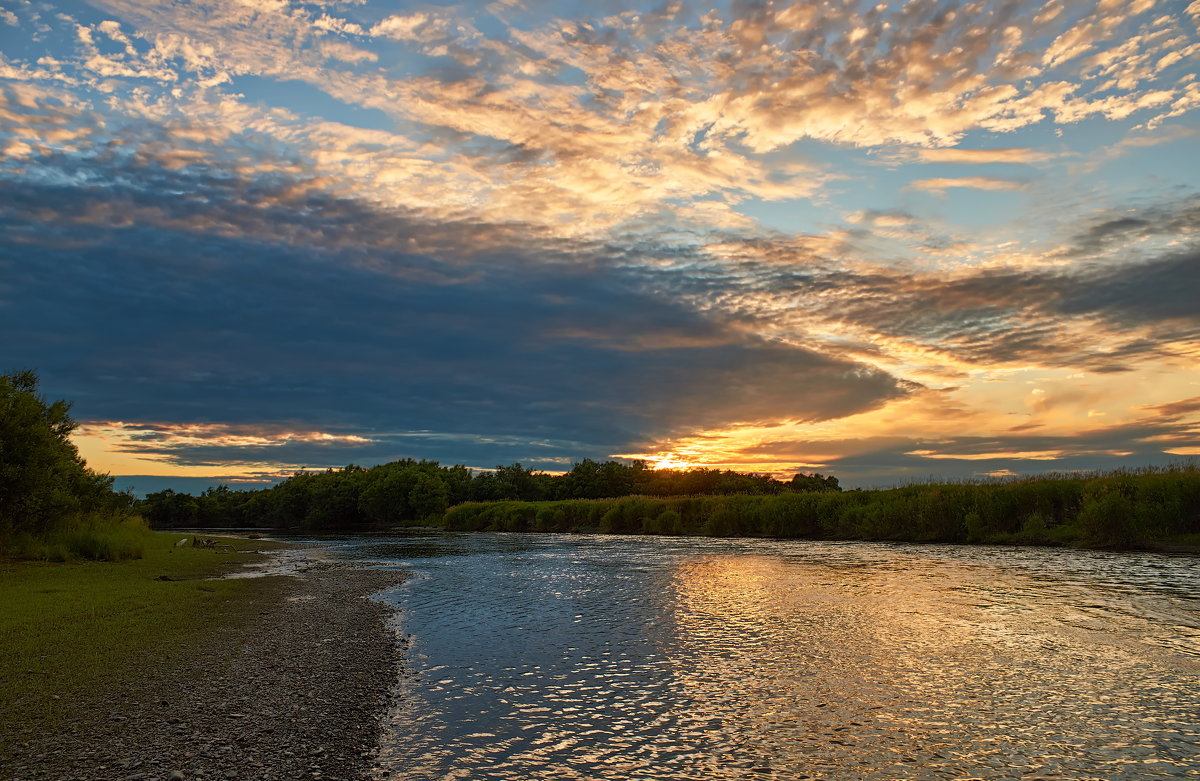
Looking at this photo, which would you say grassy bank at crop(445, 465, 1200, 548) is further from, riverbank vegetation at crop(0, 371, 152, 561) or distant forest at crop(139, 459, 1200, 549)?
riverbank vegetation at crop(0, 371, 152, 561)

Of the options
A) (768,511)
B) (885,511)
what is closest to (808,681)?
(885,511)

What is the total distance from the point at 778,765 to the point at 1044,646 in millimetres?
8703

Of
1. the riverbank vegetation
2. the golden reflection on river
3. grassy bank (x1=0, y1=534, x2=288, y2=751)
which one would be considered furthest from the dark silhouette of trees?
the golden reflection on river

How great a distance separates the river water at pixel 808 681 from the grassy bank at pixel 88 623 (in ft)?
14.0

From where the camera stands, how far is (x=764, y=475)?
401ft

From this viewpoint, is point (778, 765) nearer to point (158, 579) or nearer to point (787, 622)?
point (787, 622)

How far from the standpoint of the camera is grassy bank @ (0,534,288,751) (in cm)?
1003

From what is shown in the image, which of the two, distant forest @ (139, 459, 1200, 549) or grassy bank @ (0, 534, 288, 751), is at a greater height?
distant forest @ (139, 459, 1200, 549)

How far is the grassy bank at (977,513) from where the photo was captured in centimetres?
3250

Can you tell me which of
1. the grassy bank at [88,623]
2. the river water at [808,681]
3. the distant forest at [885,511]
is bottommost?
the river water at [808,681]

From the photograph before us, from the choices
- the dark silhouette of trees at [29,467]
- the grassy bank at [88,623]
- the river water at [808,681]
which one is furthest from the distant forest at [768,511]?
the river water at [808,681]

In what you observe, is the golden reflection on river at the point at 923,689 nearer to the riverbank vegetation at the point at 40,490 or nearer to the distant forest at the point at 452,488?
the riverbank vegetation at the point at 40,490

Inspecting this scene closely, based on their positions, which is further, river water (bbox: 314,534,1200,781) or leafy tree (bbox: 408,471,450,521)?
leafy tree (bbox: 408,471,450,521)

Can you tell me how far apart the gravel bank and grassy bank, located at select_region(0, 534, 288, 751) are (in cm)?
49
